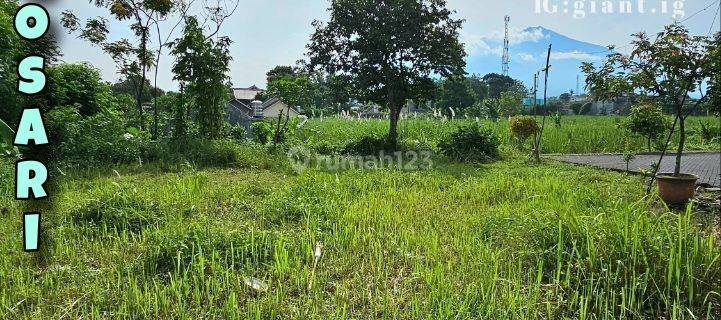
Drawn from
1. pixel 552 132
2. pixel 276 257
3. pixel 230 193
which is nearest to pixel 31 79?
pixel 276 257

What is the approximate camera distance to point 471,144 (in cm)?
1117

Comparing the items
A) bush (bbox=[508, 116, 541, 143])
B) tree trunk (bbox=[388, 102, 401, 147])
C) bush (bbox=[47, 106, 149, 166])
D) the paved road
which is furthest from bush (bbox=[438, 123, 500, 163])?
bush (bbox=[47, 106, 149, 166])

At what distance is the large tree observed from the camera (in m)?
11.2

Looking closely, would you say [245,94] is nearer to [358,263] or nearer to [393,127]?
[393,127]

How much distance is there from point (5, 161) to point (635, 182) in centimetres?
1024

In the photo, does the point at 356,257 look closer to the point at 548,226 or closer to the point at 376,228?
the point at 376,228

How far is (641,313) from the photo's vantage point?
2.55 m

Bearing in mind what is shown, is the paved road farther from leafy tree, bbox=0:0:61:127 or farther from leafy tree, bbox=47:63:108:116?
leafy tree, bbox=47:63:108:116

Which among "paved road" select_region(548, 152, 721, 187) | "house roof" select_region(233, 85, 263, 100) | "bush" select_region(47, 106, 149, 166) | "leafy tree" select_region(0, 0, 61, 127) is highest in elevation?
"house roof" select_region(233, 85, 263, 100)

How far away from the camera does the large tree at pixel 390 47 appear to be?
11188 millimetres

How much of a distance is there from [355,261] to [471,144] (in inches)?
333

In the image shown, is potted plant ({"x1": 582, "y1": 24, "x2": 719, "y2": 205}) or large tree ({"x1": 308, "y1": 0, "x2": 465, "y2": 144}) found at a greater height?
large tree ({"x1": 308, "y1": 0, "x2": 465, "y2": 144})

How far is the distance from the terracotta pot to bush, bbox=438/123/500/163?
503cm

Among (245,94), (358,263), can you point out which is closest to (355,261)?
(358,263)
